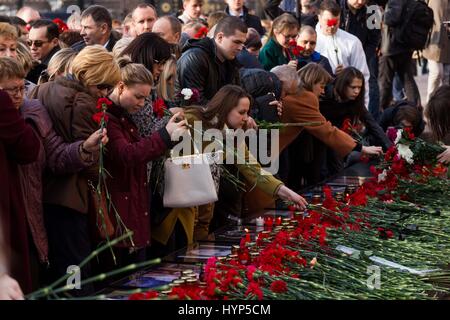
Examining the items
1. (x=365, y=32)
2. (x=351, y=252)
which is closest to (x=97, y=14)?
(x=351, y=252)

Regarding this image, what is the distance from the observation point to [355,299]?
4.93 metres

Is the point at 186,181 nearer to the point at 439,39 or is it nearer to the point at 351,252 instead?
the point at 351,252

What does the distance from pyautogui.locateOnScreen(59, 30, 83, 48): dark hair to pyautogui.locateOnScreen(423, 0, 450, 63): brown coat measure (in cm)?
584

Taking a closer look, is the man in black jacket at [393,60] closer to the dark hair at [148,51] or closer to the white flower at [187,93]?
the white flower at [187,93]

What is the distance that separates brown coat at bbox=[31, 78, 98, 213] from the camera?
593 centimetres

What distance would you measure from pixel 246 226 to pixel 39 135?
151 centimetres

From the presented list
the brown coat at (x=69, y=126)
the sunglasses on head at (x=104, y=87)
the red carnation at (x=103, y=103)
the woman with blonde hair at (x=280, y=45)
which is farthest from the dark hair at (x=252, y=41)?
the red carnation at (x=103, y=103)

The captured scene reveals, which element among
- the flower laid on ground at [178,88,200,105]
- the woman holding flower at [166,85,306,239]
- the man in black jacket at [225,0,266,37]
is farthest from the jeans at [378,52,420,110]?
the woman holding flower at [166,85,306,239]

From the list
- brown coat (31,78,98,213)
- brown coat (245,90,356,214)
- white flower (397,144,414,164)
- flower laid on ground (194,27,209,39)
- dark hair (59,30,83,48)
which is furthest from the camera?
flower laid on ground (194,27,209,39)

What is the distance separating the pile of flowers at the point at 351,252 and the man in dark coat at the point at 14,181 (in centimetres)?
81

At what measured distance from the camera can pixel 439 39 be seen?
13445mm

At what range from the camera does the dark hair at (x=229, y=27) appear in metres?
8.07

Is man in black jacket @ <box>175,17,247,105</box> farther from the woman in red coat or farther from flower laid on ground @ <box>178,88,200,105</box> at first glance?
the woman in red coat

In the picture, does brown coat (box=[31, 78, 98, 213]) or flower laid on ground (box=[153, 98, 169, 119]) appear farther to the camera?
flower laid on ground (box=[153, 98, 169, 119])
